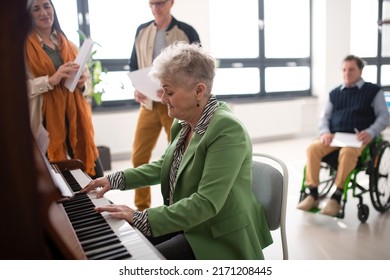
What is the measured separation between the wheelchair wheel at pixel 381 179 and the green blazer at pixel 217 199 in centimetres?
156

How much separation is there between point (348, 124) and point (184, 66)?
1.92 m

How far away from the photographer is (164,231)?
38.8 inches

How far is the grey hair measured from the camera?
3.49 ft

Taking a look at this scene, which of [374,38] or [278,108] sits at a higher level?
[374,38]

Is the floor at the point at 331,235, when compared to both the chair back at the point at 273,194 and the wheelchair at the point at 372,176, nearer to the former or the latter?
the wheelchair at the point at 372,176

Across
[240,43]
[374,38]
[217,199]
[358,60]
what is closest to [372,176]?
[358,60]

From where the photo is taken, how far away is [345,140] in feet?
8.22

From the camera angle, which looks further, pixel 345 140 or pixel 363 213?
pixel 345 140

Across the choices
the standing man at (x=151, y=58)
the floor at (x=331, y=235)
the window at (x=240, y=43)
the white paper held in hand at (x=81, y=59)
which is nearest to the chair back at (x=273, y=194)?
the floor at (x=331, y=235)

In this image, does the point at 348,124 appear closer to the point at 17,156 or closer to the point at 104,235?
the point at 104,235

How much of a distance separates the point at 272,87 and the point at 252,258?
4.47 metres

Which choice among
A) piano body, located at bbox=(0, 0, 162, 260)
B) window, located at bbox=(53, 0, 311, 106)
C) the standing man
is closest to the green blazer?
piano body, located at bbox=(0, 0, 162, 260)

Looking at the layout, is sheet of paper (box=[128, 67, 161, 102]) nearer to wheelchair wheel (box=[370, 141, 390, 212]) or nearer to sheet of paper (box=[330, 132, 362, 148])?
sheet of paper (box=[330, 132, 362, 148])

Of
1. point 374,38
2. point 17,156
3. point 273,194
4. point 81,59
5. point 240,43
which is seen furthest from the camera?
point 240,43
